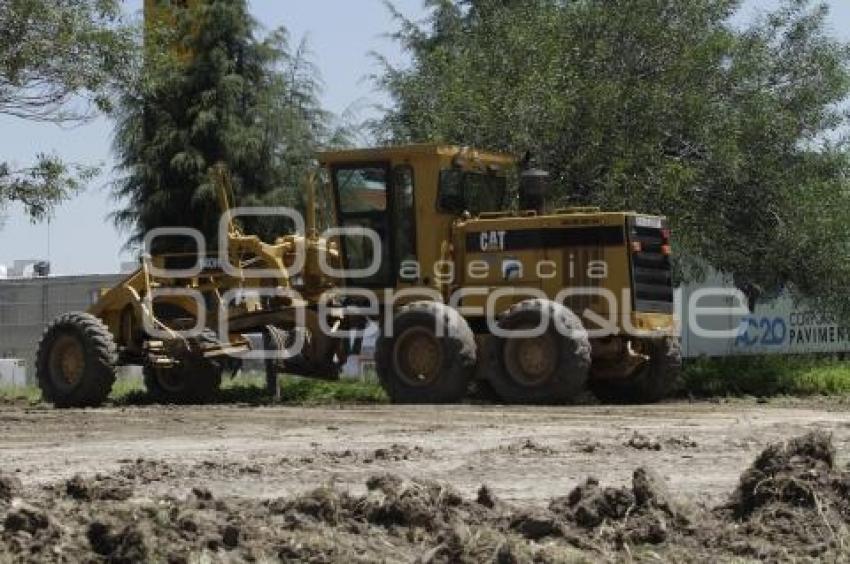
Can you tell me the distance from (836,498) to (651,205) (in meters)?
16.4

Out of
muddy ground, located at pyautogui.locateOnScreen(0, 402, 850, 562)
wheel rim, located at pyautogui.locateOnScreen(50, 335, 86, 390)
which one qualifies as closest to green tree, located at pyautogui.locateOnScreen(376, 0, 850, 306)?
wheel rim, located at pyautogui.locateOnScreen(50, 335, 86, 390)

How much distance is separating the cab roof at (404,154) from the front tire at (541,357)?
236 centimetres

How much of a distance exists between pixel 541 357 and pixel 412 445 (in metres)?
6.93

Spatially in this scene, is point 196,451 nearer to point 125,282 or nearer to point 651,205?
point 125,282

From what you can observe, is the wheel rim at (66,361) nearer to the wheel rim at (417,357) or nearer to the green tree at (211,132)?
the wheel rim at (417,357)

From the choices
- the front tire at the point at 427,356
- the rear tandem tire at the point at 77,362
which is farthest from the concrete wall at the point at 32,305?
the front tire at the point at 427,356

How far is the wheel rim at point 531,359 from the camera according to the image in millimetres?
20078

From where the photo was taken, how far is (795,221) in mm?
Answer: 26094

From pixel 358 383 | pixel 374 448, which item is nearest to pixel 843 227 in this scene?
pixel 358 383

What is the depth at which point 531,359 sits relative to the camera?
2038 cm

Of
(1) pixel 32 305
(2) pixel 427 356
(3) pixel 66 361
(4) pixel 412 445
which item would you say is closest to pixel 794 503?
(4) pixel 412 445

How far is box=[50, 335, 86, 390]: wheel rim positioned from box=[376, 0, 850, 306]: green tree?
7485 mm

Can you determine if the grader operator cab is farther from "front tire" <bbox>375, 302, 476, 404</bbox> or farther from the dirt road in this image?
the dirt road

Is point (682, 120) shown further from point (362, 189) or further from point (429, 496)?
point (429, 496)
